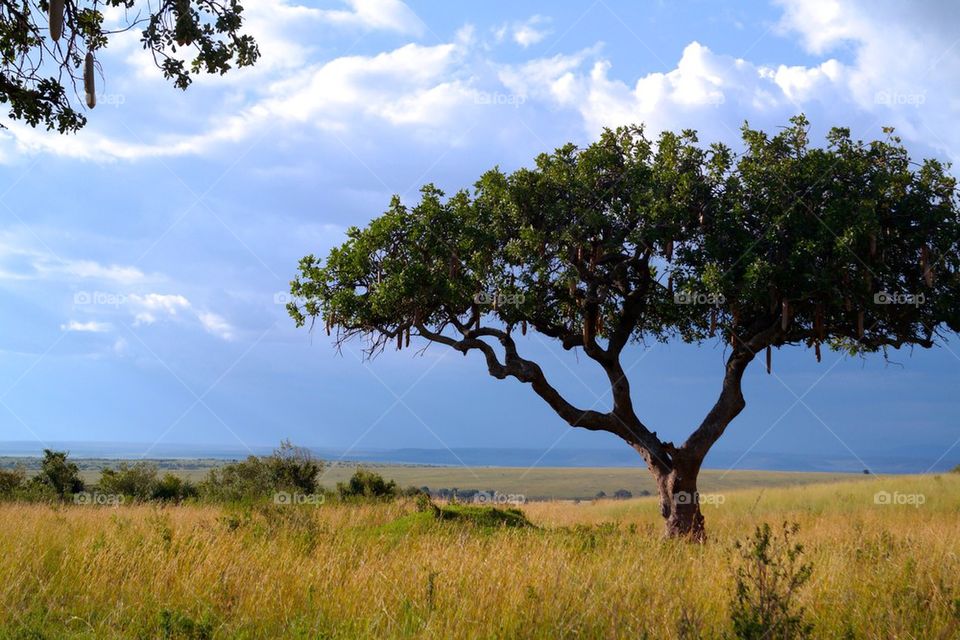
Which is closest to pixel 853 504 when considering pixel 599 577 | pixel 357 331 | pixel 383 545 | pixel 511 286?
pixel 511 286

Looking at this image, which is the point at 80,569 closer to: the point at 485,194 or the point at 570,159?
the point at 485,194

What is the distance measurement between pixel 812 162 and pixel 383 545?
13358mm

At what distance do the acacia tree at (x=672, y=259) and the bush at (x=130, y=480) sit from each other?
22151mm

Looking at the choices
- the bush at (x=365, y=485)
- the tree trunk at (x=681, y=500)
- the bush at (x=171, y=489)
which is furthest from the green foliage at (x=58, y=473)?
the tree trunk at (x=681, y=500)

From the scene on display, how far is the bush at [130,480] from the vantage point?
37406 millimetres

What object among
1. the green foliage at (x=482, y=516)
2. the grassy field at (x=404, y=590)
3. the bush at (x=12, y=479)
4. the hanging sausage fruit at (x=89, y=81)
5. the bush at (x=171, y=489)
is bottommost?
the bush at (x=171, y=489)

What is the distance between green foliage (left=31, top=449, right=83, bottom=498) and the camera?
38.2 meters

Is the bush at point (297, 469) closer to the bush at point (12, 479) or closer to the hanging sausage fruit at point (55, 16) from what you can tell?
the bush at point (12, 479)

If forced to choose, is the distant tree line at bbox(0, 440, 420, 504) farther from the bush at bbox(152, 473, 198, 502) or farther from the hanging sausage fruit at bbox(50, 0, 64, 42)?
the hanging sausage fruit at bbox(50, 0, 64, 42)

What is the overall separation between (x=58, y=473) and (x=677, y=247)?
109ft

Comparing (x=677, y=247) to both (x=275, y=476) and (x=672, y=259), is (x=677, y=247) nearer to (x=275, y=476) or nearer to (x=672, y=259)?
(x=672, y=259)

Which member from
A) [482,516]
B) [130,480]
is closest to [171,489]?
[130,480]

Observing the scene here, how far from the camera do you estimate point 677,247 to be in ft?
62.6

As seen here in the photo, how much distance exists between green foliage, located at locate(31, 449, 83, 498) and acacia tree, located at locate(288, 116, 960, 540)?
24986 millimetres
